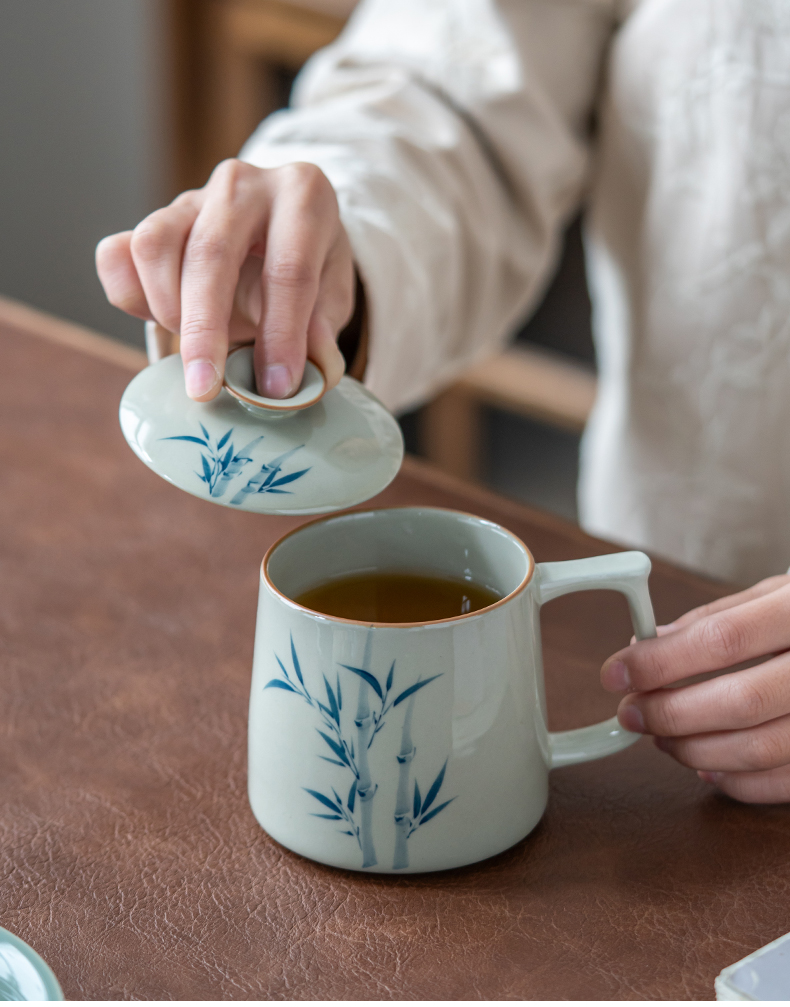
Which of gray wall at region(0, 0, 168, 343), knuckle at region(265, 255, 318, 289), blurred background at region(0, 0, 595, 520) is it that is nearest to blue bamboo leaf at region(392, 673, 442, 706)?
knuckle at region(265, 255, 318, 289)

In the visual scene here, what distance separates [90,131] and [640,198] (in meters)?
1.75

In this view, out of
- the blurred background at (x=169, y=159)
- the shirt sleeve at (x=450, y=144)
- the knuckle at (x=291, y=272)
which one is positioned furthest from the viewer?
the blurred background at (x=169, y=159)

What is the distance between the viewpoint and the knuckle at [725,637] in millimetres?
470

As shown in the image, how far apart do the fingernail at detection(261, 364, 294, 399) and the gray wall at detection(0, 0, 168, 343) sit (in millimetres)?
1946

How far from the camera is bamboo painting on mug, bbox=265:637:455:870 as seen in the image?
417 millimetres

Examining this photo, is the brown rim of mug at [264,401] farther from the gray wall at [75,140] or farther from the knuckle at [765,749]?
the gray wall at [75,140]

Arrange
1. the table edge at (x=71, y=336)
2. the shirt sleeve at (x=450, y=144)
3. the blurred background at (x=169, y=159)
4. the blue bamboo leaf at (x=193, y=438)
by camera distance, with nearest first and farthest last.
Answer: the blue bamboo leaf at (x=193, y=438)
the shirt sleeve at (x=450, y=144)
the table edge at (x=71, y=336)
the blurred background at (x=169, y=159)

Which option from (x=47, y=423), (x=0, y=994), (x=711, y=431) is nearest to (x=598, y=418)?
(x=711, y=431)

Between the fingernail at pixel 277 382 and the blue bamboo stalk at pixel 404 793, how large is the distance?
0.15 m

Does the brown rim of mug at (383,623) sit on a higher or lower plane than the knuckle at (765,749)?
higher

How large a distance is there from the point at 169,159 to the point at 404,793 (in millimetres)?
2106

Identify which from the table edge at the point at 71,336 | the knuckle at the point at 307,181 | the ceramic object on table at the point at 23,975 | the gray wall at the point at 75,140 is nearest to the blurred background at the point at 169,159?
the gray wall at the point at 75,140

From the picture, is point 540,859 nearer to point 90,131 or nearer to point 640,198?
point 640,198

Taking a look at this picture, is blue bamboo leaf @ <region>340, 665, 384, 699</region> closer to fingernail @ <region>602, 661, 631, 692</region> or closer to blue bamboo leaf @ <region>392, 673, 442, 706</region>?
blue bamboo leaf @ <region>392, 673, 442, 706</region>
